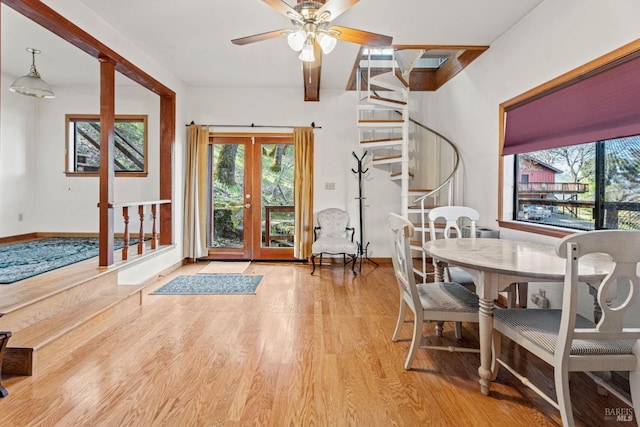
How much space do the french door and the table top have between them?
135 inches

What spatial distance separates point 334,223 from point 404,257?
10.4 feet

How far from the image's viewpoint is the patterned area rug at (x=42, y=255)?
329 centimetres

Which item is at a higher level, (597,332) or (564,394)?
(597,332)

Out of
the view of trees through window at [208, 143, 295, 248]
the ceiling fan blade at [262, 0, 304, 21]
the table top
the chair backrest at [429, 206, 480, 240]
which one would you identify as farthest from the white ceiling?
the table top

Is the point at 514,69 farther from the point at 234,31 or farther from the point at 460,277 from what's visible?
the point at 234,31

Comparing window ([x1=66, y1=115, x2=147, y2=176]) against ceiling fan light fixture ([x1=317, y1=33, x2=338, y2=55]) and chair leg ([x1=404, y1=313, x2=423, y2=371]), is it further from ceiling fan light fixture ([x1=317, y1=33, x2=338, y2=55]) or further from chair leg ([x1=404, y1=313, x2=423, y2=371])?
chair leg ([x1=404, y1=313, x2=423, y2=371])

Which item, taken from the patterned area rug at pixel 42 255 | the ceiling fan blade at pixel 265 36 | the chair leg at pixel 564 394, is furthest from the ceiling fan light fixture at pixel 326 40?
the patterned area rug at pixel 42 255

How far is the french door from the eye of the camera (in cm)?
552

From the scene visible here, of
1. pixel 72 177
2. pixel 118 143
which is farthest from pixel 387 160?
pixel 72 177

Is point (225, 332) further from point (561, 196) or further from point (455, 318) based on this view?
point (561, 196)

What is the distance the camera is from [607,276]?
4.68 feet

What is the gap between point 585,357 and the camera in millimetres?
1500

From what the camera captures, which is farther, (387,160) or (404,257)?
(387,160)

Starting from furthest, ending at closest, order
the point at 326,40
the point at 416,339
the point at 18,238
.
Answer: the point at 18,238 → the point at 326,40 → the point at 416,339
